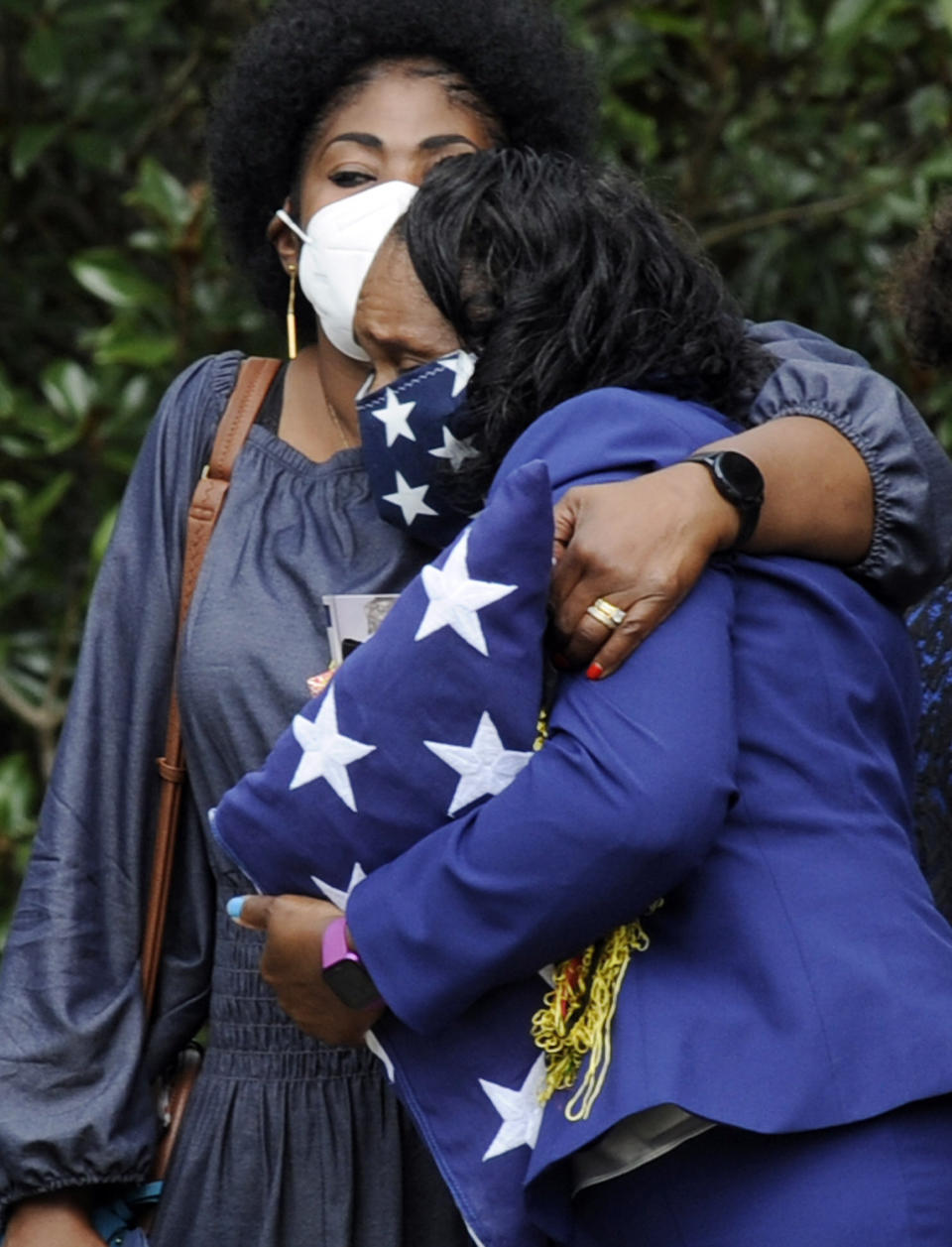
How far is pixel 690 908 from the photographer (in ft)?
5.42

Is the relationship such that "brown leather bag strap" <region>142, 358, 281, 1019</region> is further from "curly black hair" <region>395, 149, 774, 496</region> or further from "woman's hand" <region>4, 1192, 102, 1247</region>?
"curly black hair" <region>395, 149, 774, 496</region>

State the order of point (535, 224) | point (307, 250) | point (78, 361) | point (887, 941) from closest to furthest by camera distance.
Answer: point (887, 941), point (535, 224), point (307, 250), point (78, 361)

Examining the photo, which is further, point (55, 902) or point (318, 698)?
point (55, 902)

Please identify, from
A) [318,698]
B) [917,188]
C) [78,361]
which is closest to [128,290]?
[78,361]

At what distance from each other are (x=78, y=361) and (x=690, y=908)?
3.26 m

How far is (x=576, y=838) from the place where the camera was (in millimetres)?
1566

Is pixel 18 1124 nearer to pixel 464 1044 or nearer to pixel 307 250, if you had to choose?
pixel 464 1044

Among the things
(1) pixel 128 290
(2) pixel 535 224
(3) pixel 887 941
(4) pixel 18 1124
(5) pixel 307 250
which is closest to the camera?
(3) pixel 887 941

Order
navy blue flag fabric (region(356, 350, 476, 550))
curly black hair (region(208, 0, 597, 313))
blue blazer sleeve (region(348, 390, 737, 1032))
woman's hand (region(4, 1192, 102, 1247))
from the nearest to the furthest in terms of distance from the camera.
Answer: blue blazer sleeve (region(348, 390, 737, 1032))
navy blue flag fabric (region(356, 350, 476, 550))
woman's hand (region(4, 1192, 102, 1247))
curly black hair (region(208, 0, 597, 313))

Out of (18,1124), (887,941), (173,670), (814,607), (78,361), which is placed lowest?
(78,361)

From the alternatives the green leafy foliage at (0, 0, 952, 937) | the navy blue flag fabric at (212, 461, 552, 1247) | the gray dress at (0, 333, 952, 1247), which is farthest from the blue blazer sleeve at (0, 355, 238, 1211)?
the green leafy foliage at (0, 0, 952, 937)

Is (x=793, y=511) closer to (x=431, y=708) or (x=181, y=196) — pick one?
(x=431, y=708)

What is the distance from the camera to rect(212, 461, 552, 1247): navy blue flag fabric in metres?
1.64

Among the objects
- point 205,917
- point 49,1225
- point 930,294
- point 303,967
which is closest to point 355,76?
point 930,294
